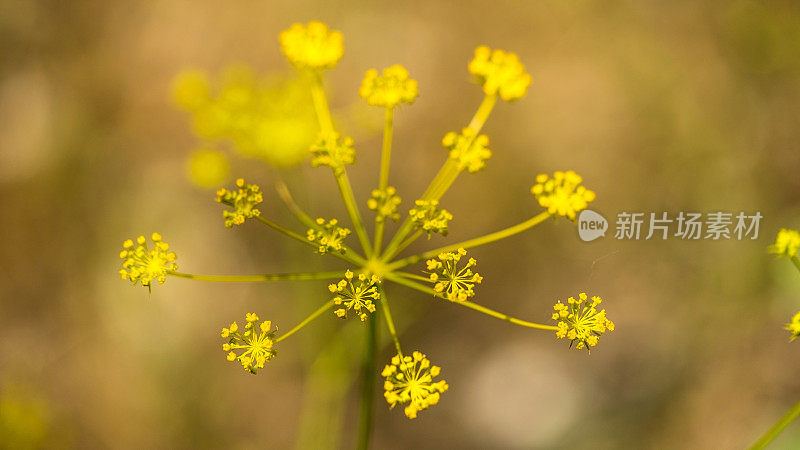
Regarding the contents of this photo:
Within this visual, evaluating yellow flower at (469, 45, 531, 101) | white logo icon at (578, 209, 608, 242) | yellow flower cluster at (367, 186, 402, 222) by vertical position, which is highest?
white logo icon at (578, 209, 608, 242)

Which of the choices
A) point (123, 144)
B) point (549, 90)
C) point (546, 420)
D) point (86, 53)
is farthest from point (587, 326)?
point (86, 53)

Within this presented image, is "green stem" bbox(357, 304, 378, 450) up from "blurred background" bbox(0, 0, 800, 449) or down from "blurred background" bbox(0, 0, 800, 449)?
A: down

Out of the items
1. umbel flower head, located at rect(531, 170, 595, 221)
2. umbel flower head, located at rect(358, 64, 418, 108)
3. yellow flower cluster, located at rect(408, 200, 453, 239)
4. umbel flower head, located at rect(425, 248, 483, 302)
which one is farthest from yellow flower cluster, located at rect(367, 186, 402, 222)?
umbel flower head, located at rect(531, 170, 595, 221)

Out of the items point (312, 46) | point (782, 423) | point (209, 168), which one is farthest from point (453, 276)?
point (209, 168)

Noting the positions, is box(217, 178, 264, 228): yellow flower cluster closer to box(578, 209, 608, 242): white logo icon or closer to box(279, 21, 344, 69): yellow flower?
box(279, 21, 344, 69): yellow flower

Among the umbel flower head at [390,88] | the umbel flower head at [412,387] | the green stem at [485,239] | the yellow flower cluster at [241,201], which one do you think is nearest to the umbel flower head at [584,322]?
the green stem at [485,239]

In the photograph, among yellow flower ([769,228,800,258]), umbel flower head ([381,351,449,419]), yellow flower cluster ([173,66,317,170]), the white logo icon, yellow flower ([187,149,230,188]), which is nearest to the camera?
umbel flower head ([381,351,449,419])

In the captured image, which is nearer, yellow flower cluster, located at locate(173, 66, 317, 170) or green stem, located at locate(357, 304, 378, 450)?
green stem, located at locate(357, 304, 378, 450)

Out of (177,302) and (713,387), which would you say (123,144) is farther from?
(713,387)
